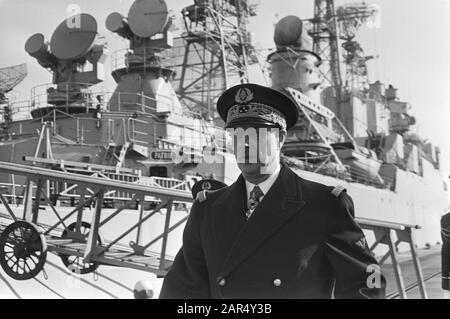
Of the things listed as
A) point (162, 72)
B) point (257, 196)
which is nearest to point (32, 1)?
point (257, 196)

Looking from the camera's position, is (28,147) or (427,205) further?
(427,205)

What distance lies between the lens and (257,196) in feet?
5.89

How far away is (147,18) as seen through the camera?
12.0 m

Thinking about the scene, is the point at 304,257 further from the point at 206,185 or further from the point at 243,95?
the point at 206,185

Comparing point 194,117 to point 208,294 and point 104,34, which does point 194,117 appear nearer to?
point 104,34

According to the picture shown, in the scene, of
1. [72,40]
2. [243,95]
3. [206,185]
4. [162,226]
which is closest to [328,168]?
[162,226]

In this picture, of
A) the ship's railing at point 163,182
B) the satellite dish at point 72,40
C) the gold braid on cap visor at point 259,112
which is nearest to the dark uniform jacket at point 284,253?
the gold braid on cap visor at point 259,112

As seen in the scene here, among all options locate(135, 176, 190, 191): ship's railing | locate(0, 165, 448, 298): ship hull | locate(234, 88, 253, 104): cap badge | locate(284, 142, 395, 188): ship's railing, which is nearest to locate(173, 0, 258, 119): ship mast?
locate(284, 142, 395, 188): ship's railing

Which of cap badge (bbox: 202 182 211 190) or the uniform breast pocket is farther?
cap badge (bbox: 202 182 211 190)

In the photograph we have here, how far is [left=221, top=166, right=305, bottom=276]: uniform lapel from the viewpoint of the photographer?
5.60ft

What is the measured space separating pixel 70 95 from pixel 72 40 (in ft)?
5.98

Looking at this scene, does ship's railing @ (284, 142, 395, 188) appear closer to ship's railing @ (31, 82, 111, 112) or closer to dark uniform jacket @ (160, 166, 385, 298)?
ship's railing @ (31, 82, 111, 112)

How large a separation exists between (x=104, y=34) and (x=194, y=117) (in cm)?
284

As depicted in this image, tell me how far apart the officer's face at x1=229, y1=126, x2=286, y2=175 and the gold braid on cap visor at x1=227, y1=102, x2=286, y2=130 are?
33 millimetres
